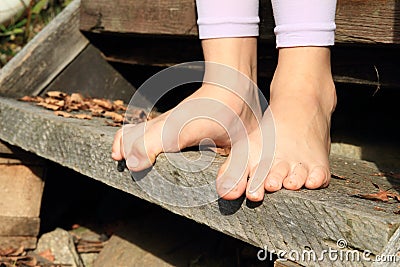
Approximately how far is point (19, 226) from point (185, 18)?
0.76 meters

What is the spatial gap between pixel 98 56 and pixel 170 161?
111cm

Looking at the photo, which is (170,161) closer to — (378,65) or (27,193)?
(378,65)

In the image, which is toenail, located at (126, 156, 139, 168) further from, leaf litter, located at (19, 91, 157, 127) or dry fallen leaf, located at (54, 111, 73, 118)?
dry fallen leaf, located at (54, 111, 73, 118)

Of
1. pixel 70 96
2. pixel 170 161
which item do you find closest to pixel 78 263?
pixel 70 96

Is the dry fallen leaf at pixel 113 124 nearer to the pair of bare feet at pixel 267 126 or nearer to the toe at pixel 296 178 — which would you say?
the pair of bare feet at pixel 267 126

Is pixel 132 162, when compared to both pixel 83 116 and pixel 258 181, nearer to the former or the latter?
pixel 258 181

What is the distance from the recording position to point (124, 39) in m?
2.26

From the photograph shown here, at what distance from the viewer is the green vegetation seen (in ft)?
9.07

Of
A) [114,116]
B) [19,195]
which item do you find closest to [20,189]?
[19,195]

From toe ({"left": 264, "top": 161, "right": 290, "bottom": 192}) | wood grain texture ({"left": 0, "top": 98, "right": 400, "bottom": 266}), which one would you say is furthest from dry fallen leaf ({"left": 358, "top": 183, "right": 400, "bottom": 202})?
toe ({"left": 264, "top": 161, "right": 290, "bottom": 192})

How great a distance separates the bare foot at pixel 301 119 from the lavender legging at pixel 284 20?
23 millimetres

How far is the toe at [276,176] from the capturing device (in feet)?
3.53

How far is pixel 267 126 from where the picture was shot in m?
1.23

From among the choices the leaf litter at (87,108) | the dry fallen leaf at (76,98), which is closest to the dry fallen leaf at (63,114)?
the leaf litter at (87,108)
